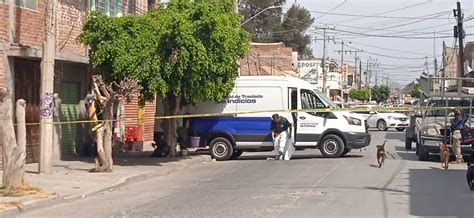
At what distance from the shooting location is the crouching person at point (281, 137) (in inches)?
858

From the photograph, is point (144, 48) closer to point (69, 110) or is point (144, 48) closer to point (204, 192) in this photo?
point (69, 110)

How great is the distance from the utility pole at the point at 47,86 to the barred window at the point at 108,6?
611 cm

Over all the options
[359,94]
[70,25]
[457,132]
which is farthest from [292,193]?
[359,94]

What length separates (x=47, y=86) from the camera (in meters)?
16.7

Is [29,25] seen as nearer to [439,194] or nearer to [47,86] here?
[47,86]

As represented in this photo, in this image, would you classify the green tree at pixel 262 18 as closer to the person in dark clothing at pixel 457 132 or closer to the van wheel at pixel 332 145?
the van wheel at pixel 332 145

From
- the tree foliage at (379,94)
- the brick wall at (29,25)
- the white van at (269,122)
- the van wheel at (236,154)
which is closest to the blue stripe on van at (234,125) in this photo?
the white van at (269,122)

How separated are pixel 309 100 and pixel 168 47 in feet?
18.5

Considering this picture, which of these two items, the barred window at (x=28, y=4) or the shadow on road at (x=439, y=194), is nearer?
the shadow on road at (x=439, y=194)

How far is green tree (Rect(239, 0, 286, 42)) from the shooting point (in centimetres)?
7089

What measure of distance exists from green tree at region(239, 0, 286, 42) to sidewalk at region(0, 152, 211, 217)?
48.6m

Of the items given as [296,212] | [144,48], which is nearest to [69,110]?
[144,48]

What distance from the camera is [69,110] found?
22484 millimetres

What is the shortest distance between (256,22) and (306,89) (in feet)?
170
